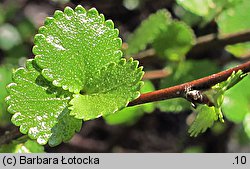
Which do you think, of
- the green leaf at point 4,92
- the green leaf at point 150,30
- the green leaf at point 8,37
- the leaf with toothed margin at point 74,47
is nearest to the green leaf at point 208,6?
the green leaf at point 150,30

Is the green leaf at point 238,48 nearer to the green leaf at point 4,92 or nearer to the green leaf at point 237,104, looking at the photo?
the green leaf at point 237,104

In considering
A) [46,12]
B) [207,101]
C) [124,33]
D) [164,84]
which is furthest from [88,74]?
[46,12]

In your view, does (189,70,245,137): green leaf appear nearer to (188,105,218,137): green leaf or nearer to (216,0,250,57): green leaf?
(188,105,218,137): green leaf

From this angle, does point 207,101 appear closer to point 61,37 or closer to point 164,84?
point 61,37

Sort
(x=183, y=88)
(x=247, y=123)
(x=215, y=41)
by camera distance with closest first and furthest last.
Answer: (x=183, y=88) < (x=247, y=123) < (x=215, y=41)

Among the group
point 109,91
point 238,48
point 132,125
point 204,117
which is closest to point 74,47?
point 109,91

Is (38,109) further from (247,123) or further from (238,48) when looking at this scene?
(238,48)

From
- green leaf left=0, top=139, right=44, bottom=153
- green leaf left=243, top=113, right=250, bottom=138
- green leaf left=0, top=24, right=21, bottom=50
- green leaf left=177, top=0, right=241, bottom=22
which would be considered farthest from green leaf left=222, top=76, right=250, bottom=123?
green leaf left=0, top=24, right=21, bottom=50
